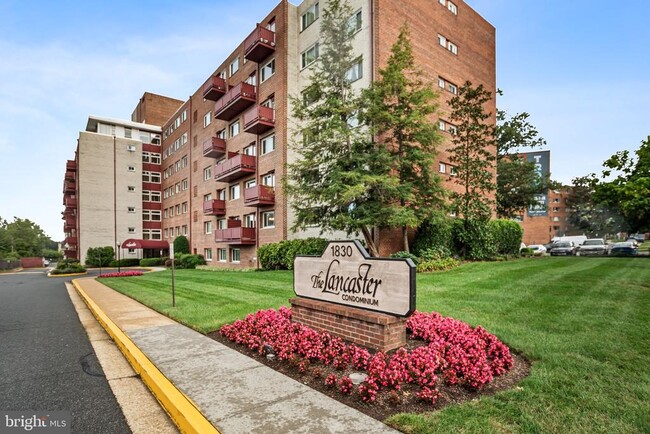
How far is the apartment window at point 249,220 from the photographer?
2767cm

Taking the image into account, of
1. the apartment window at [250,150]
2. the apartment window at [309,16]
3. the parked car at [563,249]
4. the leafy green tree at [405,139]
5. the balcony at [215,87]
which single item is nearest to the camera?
the leafy green tree at [405,139]

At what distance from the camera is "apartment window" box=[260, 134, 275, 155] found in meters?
25.7

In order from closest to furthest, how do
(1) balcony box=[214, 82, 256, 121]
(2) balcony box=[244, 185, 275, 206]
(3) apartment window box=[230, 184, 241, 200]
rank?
(2) balcony box=[244, 185, 275, 206]
(1) balcony box=[214, 82, 256, 121]
(3) apartment window box=[230, 184, 241, 200]

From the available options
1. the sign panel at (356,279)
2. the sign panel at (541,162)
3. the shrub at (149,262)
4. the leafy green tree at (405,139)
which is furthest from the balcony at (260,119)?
the sign panel at (541,162)

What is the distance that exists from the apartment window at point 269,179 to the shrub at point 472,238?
41.2 feet

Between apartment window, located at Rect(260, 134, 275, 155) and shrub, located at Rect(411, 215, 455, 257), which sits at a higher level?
apartment window, located at Rect(260, 134, 275, 155)

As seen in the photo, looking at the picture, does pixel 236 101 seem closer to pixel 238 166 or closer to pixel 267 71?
pixel 267 71

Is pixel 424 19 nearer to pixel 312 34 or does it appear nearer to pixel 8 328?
pixel 312 34

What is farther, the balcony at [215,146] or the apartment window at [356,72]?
the balcony at [215,146]

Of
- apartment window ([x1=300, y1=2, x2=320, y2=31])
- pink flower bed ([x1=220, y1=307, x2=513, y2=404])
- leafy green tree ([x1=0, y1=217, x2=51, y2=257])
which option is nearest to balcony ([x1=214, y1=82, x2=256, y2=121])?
apartment window ([x1=300, y1=2, x2=320, y2=31])

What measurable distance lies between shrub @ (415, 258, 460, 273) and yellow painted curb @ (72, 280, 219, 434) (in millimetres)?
12245

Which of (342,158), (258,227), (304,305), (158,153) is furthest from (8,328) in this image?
(158,153)

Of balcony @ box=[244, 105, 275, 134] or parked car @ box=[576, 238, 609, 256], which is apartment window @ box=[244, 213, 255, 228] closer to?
balcony @ box=[244, 105, 275, 134]

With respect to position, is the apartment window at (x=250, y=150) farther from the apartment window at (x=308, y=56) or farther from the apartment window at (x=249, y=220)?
the apartment window at (x=308, y=56)
